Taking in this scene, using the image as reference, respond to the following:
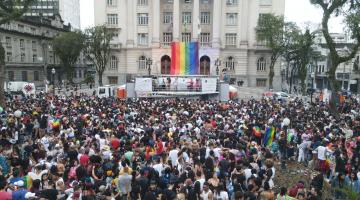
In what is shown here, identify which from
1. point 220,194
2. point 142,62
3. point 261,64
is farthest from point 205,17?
point 220,194

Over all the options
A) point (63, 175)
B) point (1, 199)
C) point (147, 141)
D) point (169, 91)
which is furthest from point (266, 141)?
point (169, 91)

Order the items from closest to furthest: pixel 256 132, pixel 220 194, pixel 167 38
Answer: pixel 220 194 → pixel 256 132 → pixel 167 38

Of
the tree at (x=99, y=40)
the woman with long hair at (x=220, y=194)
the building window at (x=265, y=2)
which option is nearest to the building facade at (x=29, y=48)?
the tree at (x=99, y=40)

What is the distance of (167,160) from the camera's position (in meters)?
12.3

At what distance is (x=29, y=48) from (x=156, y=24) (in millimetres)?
23024

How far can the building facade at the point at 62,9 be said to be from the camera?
9526cm

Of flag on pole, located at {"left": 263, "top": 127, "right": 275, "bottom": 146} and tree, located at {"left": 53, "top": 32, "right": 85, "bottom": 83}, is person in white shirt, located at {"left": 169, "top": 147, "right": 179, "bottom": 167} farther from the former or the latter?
tree, located at {"left": 53, "top": 32, "right": 85, "bottom": 83}

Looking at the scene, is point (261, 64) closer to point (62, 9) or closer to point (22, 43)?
point (22, 43)

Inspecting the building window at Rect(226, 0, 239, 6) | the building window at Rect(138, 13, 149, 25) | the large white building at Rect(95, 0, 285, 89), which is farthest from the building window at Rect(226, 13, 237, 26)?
the building window at Rect(138, 13, 149, 25)

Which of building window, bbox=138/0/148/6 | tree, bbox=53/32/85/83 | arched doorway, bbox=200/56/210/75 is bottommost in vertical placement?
arched doorway, bbox=200/56/210/75

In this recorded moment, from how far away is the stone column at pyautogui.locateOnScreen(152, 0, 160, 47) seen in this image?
59.4m

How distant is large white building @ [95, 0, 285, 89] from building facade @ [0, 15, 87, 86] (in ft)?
39.6

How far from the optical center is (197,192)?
30.2 feet

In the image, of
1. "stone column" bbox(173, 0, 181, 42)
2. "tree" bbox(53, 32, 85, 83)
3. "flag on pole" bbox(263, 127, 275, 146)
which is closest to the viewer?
"flag on pole" bbox(263, 127, 275, 146)
